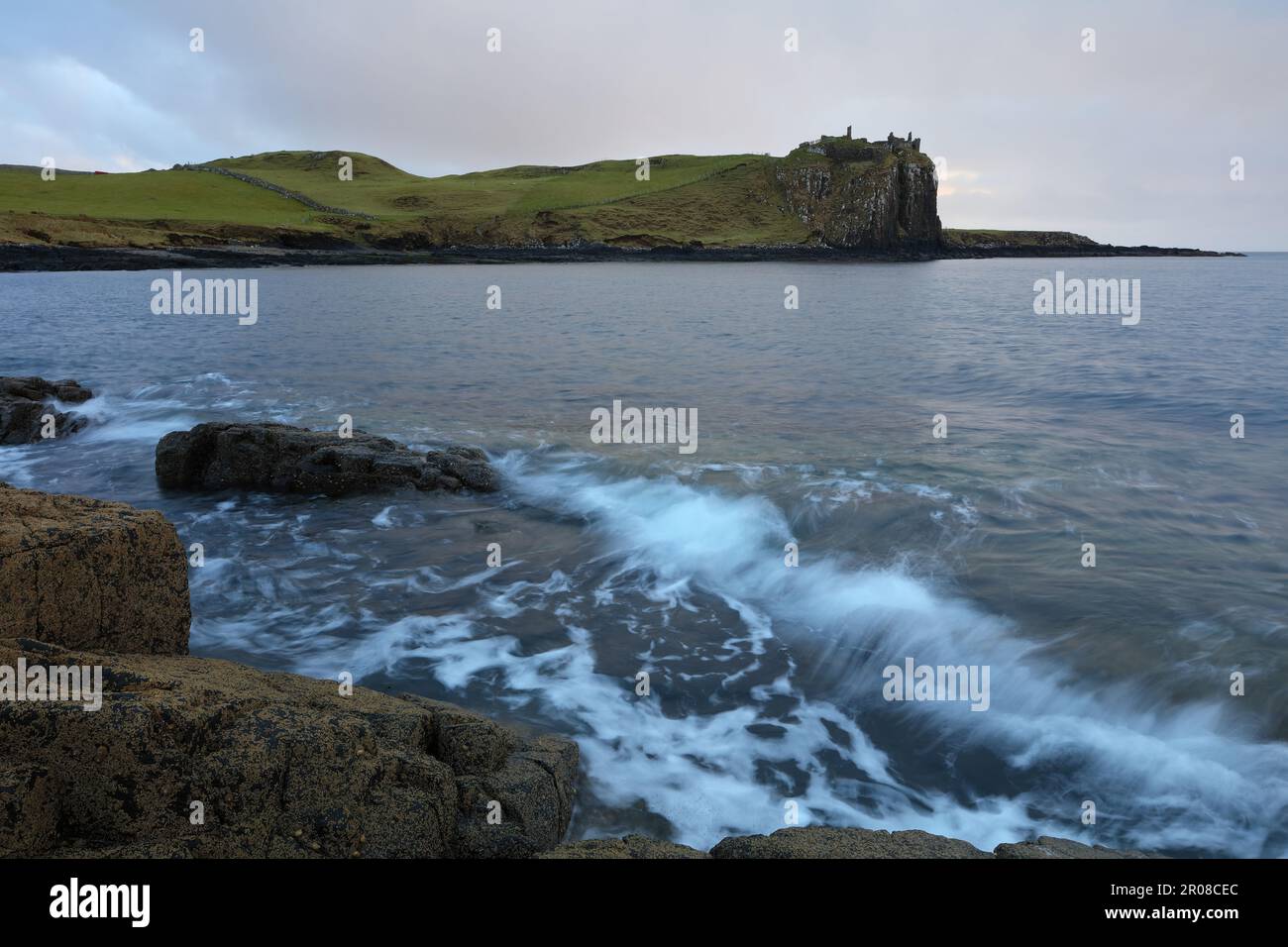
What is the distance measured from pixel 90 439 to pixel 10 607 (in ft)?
48.9

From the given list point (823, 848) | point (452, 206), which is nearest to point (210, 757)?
point (823, 848)

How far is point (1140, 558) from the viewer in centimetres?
1079

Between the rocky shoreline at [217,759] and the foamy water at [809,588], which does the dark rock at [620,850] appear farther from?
the foamy water at [809,588]

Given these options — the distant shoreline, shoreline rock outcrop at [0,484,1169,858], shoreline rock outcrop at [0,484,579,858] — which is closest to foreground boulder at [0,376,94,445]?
shoreline rock outcrop at [0,484,579,858]

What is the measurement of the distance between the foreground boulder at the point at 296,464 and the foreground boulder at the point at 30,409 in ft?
19.6

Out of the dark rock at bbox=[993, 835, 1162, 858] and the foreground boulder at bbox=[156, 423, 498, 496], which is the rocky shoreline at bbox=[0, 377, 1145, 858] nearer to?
the dark rock at bbox=[993, 835, 1162, 858]

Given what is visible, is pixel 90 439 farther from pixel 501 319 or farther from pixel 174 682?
pixel 501 319

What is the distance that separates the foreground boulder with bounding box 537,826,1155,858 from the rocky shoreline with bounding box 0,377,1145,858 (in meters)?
0.01

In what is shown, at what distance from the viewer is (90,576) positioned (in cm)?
578

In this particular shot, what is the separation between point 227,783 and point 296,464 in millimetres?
10350

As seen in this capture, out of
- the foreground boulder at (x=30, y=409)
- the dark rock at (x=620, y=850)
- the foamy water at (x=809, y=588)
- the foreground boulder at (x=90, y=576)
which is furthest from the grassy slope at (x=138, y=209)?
the dark rock at (x=620, y=850)

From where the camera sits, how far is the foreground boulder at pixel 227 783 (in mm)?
4062

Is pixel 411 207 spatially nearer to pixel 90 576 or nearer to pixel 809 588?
pixel 809 588
